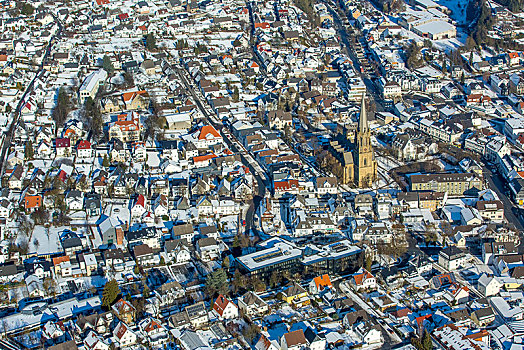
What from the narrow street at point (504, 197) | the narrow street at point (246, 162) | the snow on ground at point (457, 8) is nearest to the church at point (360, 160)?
the narrow street at point (246, 162)

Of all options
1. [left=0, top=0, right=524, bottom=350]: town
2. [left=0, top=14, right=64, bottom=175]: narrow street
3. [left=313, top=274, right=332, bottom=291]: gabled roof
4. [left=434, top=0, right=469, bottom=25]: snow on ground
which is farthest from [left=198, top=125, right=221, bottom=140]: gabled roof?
[left=434, top=0, right=469, bottom=25]: snow on ground

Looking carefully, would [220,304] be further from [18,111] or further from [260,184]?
[18,111]

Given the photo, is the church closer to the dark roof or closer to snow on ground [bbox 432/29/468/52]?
the dark roof

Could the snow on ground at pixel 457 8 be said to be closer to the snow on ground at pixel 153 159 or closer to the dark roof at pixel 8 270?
the snow on ground at pixel 153 159

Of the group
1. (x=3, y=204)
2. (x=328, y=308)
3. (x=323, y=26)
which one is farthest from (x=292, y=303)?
(x=323, y=26)

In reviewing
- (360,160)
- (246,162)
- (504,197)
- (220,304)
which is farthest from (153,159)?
(504,197)

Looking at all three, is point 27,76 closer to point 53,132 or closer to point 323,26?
point 53,132
